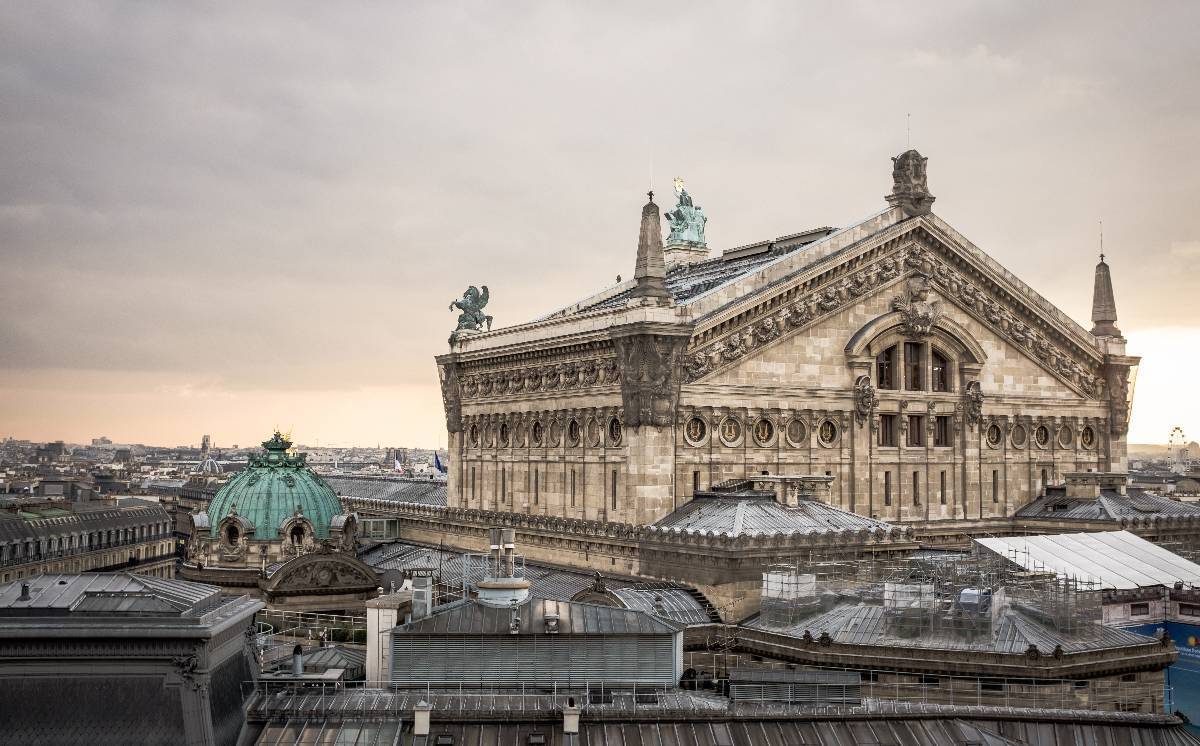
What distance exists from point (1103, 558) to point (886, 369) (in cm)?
1702

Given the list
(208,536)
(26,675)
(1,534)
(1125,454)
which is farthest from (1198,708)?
(1,534)

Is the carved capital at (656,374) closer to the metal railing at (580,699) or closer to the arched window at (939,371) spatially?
the arched window at (939,371)

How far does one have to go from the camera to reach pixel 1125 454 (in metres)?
96.1

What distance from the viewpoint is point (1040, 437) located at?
301 ft

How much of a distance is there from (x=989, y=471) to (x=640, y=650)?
44422 millimetres

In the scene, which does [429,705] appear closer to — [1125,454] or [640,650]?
[640,650]

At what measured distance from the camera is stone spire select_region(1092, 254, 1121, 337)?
95625mm

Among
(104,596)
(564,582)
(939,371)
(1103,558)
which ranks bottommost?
(564,582)

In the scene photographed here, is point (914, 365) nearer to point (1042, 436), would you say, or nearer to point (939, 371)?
point (939, 371)

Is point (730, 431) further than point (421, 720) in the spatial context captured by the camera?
Yes

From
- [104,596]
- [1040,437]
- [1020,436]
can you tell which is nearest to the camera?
[104,596]

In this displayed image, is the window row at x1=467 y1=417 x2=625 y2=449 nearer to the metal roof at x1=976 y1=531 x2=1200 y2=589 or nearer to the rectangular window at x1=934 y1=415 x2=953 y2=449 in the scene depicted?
the metal roof at x1=976 y1=531 x2=1200 y2=589

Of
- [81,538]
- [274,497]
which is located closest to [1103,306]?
[274,497]

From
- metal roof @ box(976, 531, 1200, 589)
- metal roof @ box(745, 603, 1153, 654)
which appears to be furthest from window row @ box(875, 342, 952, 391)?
metal roof @ box(745, 603, 1153, 654)
